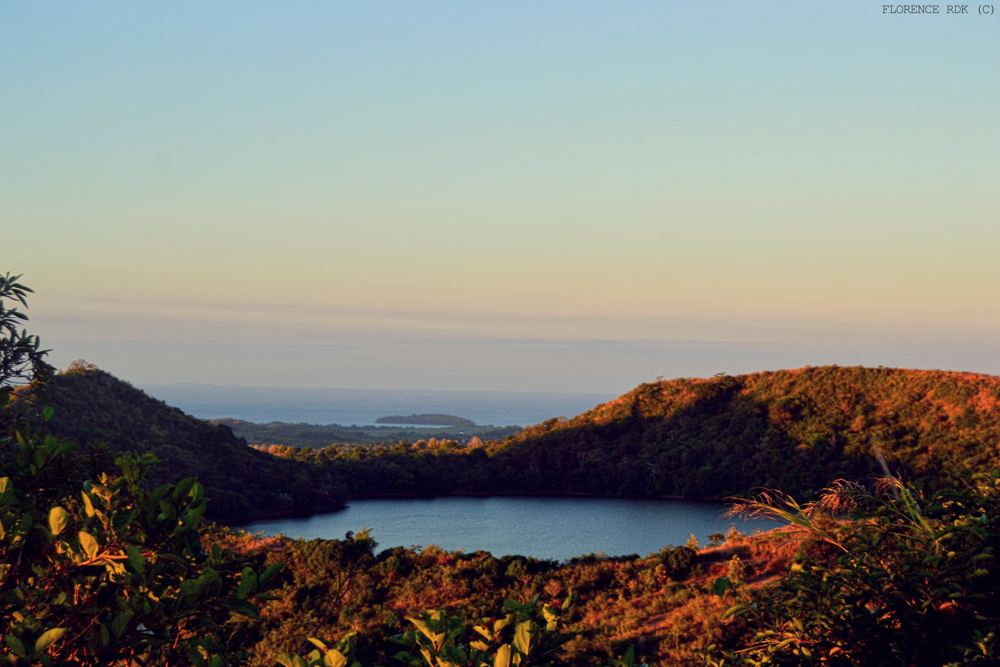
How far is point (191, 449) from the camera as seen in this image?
42812mm

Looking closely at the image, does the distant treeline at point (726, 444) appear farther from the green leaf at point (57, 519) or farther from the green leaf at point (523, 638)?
the green leaf at point (57, 519)

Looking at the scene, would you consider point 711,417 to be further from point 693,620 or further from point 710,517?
point 693,620

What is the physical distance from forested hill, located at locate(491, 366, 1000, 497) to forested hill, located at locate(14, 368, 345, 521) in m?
14.6

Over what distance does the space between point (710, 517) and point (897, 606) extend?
118 feet

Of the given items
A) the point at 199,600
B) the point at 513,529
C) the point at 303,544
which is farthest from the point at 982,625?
the point at 513,529

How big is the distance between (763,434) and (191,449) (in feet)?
122

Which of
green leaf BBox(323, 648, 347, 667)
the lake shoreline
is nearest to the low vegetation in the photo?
green leaf BBox(323, 648, 347, 667)

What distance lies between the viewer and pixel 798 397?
49.0m

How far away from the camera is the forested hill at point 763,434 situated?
41625mm

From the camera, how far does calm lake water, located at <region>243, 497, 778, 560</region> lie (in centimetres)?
3228

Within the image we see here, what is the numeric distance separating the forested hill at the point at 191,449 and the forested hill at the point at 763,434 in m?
14.6

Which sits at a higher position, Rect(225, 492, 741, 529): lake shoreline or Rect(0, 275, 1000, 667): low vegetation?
Rect(0, 275, 1000, 667): low vegetation

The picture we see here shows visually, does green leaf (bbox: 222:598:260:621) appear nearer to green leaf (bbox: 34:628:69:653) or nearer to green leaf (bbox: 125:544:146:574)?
green leaf (bbox: 125:544:146:574)

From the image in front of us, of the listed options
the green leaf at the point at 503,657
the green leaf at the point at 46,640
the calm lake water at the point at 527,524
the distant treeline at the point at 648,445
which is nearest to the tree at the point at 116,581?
the green leaf at the point at 46,640
